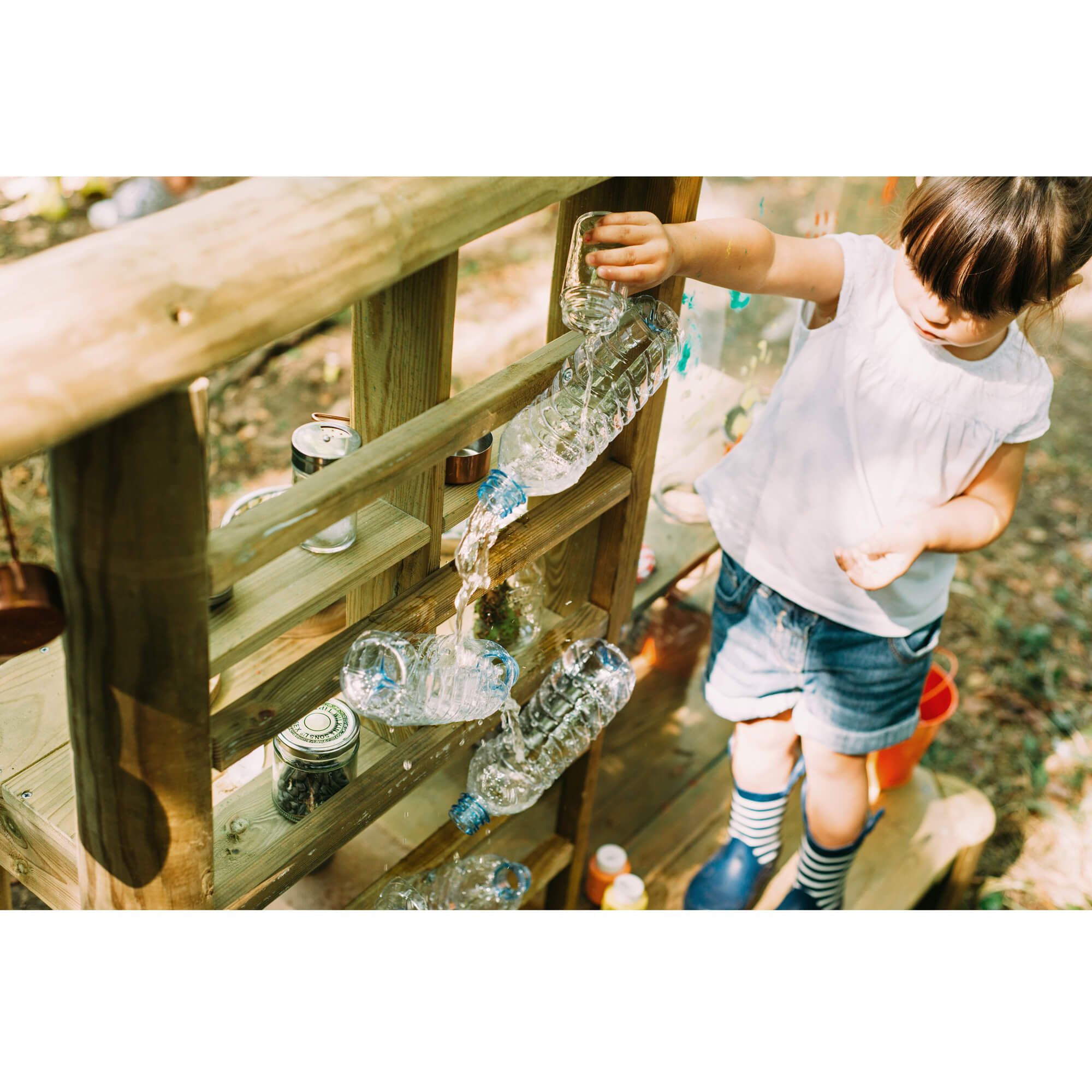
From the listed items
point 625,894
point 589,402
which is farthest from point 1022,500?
point 589,402

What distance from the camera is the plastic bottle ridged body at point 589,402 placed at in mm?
1435

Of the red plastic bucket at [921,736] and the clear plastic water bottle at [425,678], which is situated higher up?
the clear plastic water bottle at [425,678]

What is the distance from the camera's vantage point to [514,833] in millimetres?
2322

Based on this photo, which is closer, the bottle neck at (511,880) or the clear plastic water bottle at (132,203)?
the bottle neck at (511,880)

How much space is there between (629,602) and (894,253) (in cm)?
67

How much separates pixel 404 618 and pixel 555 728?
514 mm

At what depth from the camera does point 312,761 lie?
4.94 ft

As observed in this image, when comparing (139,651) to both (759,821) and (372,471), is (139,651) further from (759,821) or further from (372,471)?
(759,821)

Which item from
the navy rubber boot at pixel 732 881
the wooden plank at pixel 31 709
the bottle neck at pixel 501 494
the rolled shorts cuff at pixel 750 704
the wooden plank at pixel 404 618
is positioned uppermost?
the bottle neck at pixel 501 494

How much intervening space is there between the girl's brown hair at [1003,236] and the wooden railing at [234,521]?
0.33 m

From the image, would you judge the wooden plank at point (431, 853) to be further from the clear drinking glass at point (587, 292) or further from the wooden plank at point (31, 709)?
the clear drinking glass at point (587, 292)

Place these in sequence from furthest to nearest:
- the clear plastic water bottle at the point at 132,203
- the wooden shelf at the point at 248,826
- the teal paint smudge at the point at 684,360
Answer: the clear plastic water bottle at the point at 132,203, the teal paint smudge at the point at 684,360, the wooden shelf at the point at 248,826

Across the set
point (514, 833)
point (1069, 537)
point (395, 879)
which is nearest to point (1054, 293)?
point (395, 879)

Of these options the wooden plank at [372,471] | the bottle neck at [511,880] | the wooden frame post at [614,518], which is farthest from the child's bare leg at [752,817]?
the wooden plank at [372,471]
